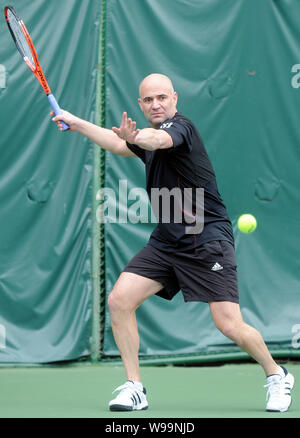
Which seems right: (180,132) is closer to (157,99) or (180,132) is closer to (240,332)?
(157,99)

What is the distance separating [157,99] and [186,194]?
0.49 metres

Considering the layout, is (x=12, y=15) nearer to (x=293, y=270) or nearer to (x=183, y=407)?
(x=183, y=407)

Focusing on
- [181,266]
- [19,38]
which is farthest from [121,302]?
[19,38]

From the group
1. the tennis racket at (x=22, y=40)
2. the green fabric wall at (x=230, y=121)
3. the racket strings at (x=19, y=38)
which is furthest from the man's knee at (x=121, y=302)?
the green fabric wall at (x=230, y=121)

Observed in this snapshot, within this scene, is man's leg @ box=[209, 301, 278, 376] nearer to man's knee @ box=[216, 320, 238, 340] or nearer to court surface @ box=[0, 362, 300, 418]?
man's knee @ box=[216, 320, 238, 340]

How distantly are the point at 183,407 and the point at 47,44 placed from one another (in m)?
3.00

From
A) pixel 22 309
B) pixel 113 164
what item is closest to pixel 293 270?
pixel 113 164

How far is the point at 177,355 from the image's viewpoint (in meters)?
5.69

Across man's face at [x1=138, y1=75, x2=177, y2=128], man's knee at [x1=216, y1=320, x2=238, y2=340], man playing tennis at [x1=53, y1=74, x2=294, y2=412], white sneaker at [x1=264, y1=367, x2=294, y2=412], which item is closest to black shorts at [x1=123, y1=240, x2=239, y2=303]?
man playing tennis at [x1=53, y1=74, x2=294, y2=412]

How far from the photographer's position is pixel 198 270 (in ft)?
12.3

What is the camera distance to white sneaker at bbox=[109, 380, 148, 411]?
3604 millimetres

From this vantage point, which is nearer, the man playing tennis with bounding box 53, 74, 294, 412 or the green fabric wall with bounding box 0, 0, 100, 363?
the man playing tennis with bounding box 53, 74, 294, 412

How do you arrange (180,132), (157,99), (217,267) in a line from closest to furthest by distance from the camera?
(180,132) < (217,267) < (157,99)

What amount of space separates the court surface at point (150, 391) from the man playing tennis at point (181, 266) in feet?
0.60
